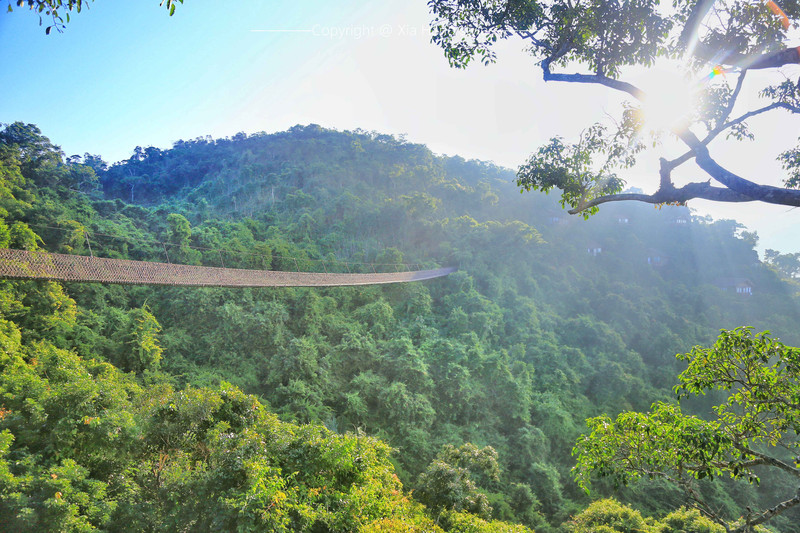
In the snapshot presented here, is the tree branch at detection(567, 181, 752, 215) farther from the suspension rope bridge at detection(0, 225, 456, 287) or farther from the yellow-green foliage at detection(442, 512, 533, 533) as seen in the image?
the suspension rope bridge at detection(0, 225, 456, 287)

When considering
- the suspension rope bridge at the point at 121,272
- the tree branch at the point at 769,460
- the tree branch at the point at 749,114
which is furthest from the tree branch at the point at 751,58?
the suspension rope bridge at the point at 121,272

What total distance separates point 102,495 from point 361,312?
781 cm

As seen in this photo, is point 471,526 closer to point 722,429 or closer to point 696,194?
point 722,429

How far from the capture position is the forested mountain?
3744 millimetres

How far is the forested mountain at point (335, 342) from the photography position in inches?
147

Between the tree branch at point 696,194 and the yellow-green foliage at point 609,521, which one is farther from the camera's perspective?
the yellow-green foliage at point 609,521

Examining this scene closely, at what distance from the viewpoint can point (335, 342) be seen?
9.91 metres

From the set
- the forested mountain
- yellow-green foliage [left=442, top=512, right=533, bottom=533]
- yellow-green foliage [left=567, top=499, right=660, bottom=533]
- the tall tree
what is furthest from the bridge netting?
yellow-green foliage [left=567, top=499, right=660, bottom=533]

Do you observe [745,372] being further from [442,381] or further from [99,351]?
[99,351]

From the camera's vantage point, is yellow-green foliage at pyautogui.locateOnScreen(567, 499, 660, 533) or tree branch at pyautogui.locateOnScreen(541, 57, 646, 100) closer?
tree branch at pyautogui.locateOnScreen(541, 57, 646, 100)

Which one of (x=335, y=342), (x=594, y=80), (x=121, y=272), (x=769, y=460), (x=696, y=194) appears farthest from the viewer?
(x=335, y=342)

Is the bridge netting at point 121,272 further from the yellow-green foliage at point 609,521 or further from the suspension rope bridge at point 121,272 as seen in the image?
the yellow-green foliage at point 609,521

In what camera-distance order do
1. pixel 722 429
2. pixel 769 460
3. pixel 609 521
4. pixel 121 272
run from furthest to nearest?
pixel 609 521 < pixel 121 272 < pixel 722 429 < pixel 769 460

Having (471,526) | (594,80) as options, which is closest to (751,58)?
(594,80)
